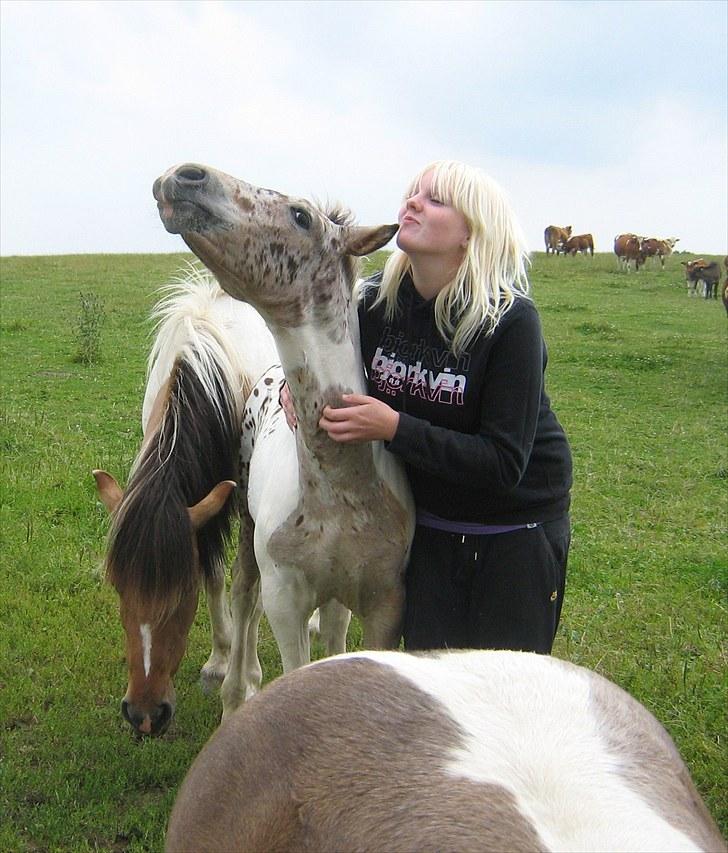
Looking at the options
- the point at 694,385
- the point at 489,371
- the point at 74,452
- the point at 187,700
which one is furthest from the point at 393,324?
the point at 694,385

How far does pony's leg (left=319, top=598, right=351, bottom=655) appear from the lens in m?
3.63

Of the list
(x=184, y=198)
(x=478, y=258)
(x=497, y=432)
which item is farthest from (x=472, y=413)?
(x=184, y=198)

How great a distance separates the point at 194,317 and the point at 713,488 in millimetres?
4864

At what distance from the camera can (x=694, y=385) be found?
11.5 m

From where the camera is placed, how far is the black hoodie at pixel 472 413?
8.18 ft

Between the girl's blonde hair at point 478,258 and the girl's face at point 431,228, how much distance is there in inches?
0.8

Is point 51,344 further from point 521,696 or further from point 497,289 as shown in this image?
point 521,696

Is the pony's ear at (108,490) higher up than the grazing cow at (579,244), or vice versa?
the grazing cow at (579,244)

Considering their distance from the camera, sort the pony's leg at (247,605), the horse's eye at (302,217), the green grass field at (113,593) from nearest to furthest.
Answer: the horse's eye at (302,217), the green grass field at (113,593), the pony's leg at (247,605)

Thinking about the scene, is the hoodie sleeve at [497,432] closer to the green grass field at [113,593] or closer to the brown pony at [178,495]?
the brown pony at [178,495]

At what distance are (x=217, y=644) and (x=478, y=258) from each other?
7.77 feet

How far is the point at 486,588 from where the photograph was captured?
269 cm

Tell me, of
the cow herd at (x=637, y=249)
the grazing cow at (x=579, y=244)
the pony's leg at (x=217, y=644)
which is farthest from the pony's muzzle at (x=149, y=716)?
the grazing cow at (x=579, y=244)

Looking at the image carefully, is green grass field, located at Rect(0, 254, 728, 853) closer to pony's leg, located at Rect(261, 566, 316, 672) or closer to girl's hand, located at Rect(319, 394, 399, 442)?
pony's leg, located at Rect(261, 566, 316, 672)
